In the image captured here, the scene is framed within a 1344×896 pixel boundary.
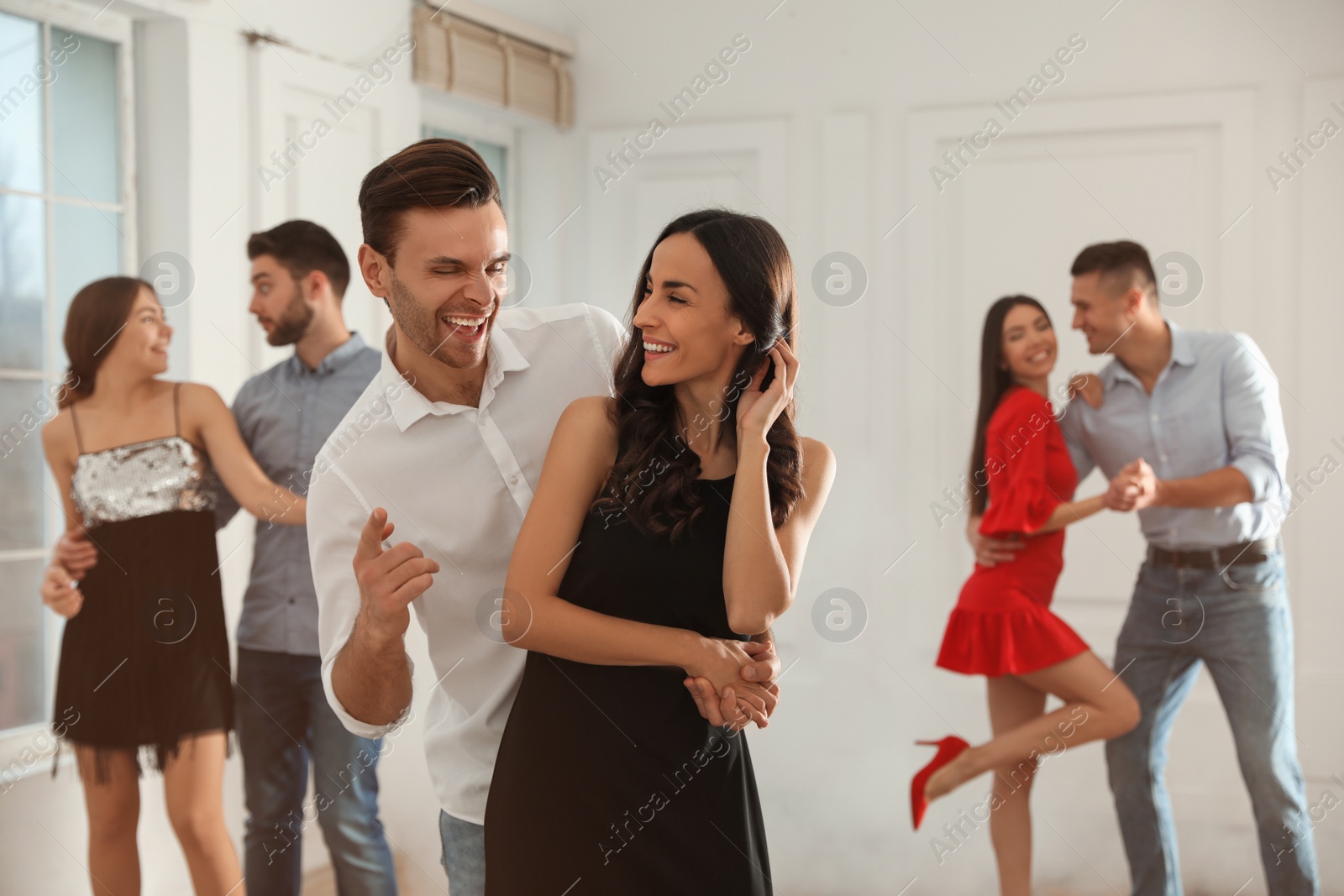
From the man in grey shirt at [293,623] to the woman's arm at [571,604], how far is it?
1342 mm

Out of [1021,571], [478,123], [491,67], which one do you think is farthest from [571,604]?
[478,123]

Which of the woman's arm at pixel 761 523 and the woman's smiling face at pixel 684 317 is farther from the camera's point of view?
the woman's smiling face at pixel 684 317

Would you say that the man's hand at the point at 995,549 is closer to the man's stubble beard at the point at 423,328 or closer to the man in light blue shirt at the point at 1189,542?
the man in light blue shirt at the point at 1189,542

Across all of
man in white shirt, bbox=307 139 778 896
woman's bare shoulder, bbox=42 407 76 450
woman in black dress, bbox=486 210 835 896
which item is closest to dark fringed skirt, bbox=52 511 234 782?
woman's bare shoulder, bbox=42 407 76 450

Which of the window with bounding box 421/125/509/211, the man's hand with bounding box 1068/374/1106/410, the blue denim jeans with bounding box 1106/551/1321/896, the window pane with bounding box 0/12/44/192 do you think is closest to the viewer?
the window pane with bounding box 0/12/44/192

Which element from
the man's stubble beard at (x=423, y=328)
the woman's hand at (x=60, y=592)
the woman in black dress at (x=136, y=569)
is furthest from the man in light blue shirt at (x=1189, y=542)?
the woman's hand at (x=60, y=592)

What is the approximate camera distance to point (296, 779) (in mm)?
2777

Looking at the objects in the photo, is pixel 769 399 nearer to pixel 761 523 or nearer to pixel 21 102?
pixel 761 523

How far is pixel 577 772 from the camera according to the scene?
1464mm

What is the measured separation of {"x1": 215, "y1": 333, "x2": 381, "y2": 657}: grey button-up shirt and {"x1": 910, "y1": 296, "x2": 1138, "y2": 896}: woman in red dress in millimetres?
1739

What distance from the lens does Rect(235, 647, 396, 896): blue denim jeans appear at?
269cm

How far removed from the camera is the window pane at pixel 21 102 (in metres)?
2.43

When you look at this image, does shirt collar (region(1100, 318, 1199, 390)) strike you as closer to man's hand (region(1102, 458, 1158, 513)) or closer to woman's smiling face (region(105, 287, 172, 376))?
man's hand (region(1102, 458, 1158, 513))

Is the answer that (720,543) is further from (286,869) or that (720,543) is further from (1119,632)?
(1119,632)
